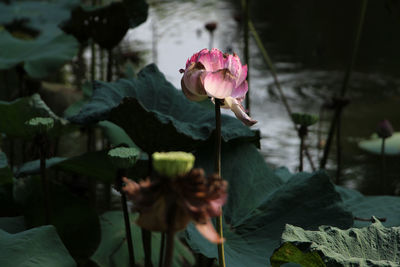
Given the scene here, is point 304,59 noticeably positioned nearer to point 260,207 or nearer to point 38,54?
point 38,54

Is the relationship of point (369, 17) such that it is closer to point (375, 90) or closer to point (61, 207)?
point (375, 90)

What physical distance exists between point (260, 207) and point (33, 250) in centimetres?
45

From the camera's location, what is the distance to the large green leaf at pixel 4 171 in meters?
1.11

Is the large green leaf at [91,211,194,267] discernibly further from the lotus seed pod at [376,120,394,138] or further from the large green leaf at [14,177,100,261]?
the lotus seed pod at [376,120,394,138]

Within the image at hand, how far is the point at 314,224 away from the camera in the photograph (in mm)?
1018

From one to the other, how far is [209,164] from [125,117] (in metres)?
0.21

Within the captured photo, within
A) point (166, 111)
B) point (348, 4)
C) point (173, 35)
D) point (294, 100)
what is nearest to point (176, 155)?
point (166, 111)

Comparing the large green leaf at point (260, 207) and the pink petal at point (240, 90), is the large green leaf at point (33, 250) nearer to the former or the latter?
the large green leaf at point (260, 207)

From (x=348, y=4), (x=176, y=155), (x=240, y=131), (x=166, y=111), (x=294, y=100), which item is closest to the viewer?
(x=176, y=155)

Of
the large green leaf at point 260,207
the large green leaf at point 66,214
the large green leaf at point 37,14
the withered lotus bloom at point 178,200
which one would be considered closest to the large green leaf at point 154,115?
the large green leaf at point 260,207

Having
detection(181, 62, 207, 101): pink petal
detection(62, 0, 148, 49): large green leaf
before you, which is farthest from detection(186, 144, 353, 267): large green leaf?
detection(62, 0, 148, 49): large green leaf

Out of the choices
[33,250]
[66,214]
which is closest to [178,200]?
[33,250]

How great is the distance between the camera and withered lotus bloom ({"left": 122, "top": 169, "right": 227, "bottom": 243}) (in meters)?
0.44

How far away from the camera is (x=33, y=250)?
896 mm
